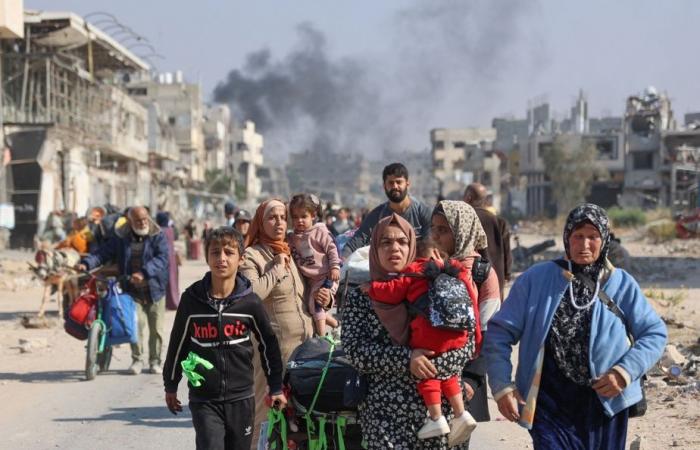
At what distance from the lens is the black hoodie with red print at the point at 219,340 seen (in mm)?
5109

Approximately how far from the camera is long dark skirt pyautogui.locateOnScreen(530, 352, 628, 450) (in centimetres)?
441

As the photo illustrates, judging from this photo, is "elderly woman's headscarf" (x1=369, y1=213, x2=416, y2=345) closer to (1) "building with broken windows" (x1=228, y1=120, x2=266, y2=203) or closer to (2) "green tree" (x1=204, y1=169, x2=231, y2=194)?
(2) "green tree" (x1=204, y1=169, x2=231, y2=194)

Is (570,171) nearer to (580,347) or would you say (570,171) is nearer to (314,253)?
(314,253)

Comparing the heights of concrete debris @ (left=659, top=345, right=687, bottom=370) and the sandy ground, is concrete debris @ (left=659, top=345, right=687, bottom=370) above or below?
above

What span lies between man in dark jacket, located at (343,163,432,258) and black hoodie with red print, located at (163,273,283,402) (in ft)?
7.46

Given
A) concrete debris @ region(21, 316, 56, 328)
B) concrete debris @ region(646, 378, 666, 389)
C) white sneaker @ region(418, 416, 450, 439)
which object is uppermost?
white sneaker @ region(418, 416, 450, 439)

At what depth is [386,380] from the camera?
14.8ft

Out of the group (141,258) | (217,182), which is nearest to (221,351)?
(141,258)

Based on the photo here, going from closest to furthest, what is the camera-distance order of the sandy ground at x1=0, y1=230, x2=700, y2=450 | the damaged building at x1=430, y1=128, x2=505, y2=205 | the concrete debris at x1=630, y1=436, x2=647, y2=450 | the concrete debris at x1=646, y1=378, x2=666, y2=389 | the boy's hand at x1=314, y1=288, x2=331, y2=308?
the boy's hand at x1=314, y1=288, x2=331, y2=308, the concrete debris at x1=630, y1=436, x2=647, y2=450, the sandy ground at x1=0, y1=230, x2=700, y2=450, the concrete debris at x1=646, y1=378, x2=666, y2=389, the damaged building at x1=430, y1=128, x2=505, y2=205

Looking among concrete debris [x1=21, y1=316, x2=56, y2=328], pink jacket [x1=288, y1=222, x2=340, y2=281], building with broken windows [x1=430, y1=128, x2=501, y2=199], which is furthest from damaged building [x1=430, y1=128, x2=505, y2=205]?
pink jacket [x1=288, y1=222, x2=340, y2=281]

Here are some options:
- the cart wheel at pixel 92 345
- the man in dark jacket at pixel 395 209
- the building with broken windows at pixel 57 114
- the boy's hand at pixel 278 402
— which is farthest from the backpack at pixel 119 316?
the building with broken windows at pixel 57 114

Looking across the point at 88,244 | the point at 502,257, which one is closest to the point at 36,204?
the point at 88,244

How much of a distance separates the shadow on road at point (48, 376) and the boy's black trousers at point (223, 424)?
6.26 m

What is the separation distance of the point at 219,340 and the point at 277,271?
1.32 meters
